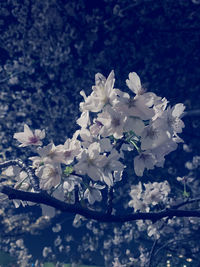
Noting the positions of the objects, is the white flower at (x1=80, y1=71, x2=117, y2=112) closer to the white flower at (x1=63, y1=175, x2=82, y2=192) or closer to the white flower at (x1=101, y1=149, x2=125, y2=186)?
the white flower at (x1=101, y1=149, x2=125, y2=186)

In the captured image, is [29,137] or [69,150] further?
[29,137]

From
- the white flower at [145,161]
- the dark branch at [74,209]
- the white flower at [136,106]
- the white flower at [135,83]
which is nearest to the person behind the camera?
the dark branch at [74,209]

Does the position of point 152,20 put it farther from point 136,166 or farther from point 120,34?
point 136,166

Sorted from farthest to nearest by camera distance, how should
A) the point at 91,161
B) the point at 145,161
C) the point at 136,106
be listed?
the point at 145,161 < the point at 91,161 < the point at 136,106

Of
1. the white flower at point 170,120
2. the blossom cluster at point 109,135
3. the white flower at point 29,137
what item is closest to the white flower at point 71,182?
the blossom cluster at point 109,135

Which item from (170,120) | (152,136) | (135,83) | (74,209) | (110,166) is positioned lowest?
(74,209)

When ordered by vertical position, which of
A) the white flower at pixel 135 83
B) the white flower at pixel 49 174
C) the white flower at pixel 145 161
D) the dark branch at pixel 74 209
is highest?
the white flower at pixel 135 83

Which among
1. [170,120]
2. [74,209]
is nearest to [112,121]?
[170,120]

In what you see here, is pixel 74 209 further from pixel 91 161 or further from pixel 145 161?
pixel 145 161

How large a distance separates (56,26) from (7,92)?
9.59 feet

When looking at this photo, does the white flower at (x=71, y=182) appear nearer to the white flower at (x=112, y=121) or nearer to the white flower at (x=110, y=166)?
the white flower at (x=110, y=166)

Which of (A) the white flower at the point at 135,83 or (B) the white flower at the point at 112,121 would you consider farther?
(A) the white flower at the point at 135,83

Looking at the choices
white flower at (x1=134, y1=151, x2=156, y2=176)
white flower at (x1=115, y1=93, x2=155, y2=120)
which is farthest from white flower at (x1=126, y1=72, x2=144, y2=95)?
white flower at (x1=134, y1=151, x2=156, y2=176)

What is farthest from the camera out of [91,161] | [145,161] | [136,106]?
[145,161]
